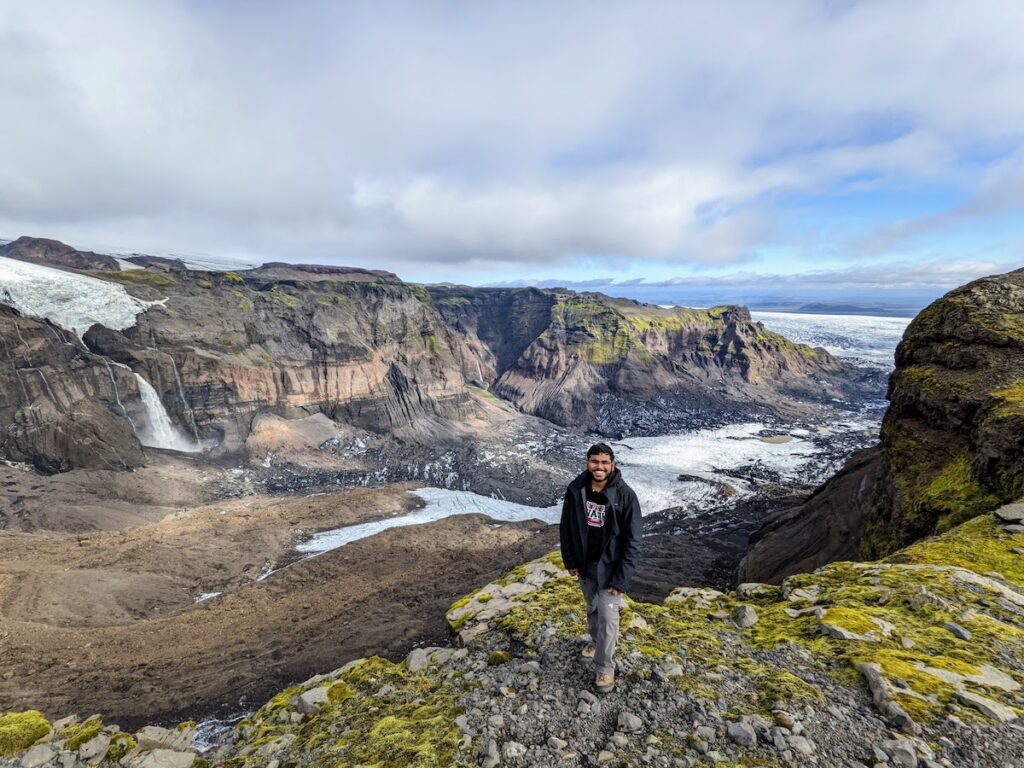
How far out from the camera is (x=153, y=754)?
282 inches

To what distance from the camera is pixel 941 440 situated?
16406 mm

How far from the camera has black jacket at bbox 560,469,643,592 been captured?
6.16m

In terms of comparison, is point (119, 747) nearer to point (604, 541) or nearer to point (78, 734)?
point (78, 734)

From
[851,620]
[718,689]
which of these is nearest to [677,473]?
[851,620]

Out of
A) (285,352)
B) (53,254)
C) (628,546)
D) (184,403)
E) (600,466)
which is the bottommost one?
(184,403)

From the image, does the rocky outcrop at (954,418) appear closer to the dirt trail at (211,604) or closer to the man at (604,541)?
the man at (604,541)

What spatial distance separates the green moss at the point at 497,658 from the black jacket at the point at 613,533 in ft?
7.68

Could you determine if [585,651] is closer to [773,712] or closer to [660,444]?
[773,712]

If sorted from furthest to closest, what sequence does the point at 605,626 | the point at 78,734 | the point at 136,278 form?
the point at 136,278 → the point at 78,734 → the point at 605,626

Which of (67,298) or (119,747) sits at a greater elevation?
(67,298)

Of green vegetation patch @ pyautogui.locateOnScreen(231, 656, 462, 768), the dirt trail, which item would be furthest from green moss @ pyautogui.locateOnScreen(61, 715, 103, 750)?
the dirt trail

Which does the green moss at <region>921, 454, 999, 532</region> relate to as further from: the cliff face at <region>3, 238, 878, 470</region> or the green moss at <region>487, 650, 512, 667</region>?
the cliff face at <region>3, 238, 878, 470</region>

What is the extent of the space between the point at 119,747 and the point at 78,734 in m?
1.01

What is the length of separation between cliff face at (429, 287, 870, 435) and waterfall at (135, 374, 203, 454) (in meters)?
62.3
